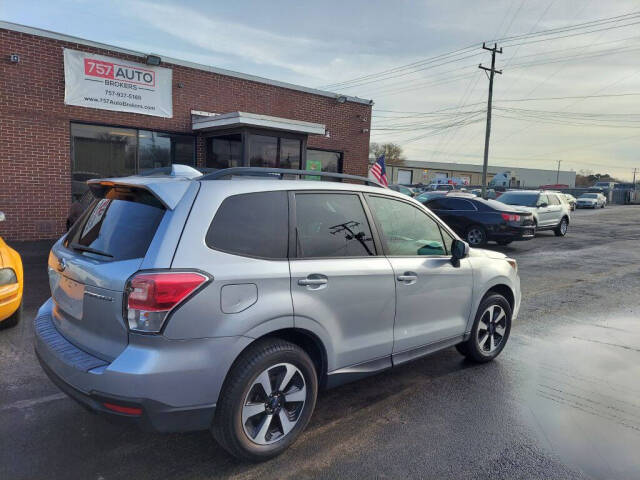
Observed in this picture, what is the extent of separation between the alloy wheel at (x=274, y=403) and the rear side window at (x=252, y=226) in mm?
723

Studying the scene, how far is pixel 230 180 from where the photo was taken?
2.90m

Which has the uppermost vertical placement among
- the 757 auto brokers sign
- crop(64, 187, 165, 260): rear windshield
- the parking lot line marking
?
the 757 auto brokers sign

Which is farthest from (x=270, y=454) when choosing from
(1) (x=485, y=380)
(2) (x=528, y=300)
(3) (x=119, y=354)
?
(2) (x=528, y=300)

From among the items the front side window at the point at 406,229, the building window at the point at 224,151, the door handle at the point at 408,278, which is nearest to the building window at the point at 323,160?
the building window at the point at 224,151

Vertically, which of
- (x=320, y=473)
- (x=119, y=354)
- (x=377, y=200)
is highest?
(x=377, y=200)

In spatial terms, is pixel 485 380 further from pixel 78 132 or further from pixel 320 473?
pixel 78 132

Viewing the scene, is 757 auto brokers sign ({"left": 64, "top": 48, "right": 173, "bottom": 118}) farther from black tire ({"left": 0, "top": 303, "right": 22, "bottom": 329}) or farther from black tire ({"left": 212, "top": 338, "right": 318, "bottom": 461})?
black tire ({"left": 212, "top": 338, "right": 318, "bottom": 461})

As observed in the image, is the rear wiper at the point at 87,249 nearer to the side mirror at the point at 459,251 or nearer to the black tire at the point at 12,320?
the black tire at the point at 12,320

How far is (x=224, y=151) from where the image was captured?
539 inches

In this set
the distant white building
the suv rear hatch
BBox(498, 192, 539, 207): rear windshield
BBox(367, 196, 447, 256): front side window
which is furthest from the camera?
the distant white building

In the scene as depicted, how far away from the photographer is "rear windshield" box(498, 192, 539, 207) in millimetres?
16859

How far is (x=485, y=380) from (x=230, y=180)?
294 centimetres

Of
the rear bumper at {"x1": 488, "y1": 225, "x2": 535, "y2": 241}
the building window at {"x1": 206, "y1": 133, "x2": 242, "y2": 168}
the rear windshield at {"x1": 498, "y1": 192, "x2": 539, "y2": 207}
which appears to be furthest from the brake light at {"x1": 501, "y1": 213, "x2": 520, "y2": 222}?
the building window at {"x1": 206, "y1": 133, "x2": 242, "y2": 168}

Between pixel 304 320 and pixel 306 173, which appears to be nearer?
pixel 304 320
